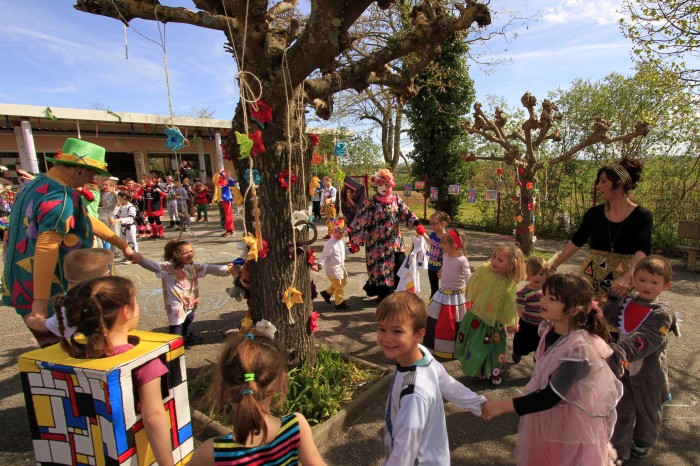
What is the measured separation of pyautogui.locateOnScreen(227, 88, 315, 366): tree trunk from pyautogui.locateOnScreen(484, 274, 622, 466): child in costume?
5.92ft

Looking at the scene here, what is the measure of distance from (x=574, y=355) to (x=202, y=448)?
172 cm

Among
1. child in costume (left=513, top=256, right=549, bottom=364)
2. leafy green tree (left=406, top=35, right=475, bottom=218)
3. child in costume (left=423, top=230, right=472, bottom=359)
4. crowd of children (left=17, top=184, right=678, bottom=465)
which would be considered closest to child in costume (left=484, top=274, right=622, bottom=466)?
crowd of children (left=17, top=184, right=678, bottom=465)

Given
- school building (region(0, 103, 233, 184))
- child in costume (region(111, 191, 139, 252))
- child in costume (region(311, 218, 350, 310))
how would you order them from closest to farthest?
1. child in costume (region(311, 218, 350, 310))
2. child in costume (region(111, 191, 139, 252))
3. school building (region(0, 103, 233, 184))

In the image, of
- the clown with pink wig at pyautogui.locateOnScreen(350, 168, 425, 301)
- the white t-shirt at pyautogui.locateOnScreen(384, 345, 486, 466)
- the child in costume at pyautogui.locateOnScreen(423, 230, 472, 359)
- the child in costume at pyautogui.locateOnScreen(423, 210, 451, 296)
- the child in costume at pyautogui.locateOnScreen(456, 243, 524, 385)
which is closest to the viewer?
the white t-shirt at pyautogui.locateOnScreen(384, 345, 486, 466)

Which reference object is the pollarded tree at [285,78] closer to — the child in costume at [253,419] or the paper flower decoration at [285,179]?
the paper flower decoration at [285,179]

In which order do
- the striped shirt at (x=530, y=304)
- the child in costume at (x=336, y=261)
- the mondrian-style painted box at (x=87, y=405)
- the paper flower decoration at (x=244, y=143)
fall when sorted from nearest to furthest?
the mondrian-style painted box at (x=87, y=405), the paper flower decoration at (x=244, y=143), the striped shirt at (x=530, y=304), the child in costume at (x=336, y=261)

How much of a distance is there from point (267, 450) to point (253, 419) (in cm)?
17

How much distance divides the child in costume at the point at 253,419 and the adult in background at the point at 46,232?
5.55 feet

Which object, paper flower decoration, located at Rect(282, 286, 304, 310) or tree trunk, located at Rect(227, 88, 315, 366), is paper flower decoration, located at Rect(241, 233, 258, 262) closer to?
tree trunk, located at Rect(227, 88, 315, 366)

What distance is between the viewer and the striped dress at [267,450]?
4.48ft

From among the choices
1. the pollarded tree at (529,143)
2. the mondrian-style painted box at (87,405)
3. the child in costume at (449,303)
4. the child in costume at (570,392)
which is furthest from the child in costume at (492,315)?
the pollarded tree at (529,143)

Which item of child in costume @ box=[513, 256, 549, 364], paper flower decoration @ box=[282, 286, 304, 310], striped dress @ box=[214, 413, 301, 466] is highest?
paper flower decoration @ box=[282, 286, 304, 310]

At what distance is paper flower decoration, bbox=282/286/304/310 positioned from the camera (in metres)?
3.14

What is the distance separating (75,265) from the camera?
2.40 m
